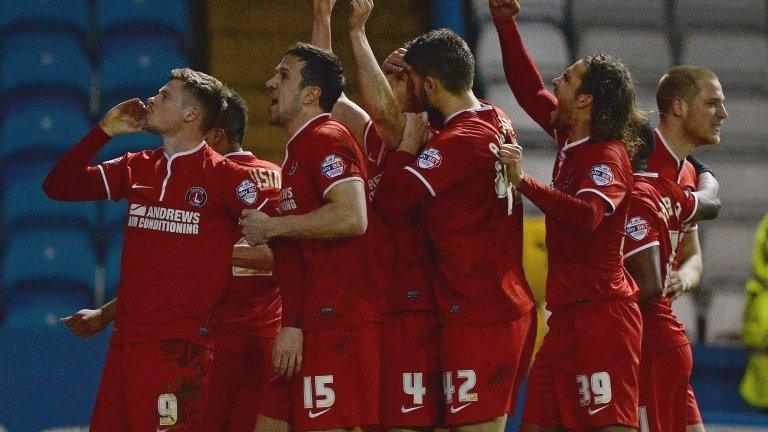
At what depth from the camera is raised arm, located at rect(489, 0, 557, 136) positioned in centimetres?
507

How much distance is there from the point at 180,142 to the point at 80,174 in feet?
1.26

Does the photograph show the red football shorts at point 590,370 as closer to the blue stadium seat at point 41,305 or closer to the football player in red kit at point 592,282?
the football player in red kit at point 592,282

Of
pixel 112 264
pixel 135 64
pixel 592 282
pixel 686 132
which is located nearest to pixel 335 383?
pixel 592 282

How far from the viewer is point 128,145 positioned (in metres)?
8.54

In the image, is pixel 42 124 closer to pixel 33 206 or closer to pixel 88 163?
pixel 33 206

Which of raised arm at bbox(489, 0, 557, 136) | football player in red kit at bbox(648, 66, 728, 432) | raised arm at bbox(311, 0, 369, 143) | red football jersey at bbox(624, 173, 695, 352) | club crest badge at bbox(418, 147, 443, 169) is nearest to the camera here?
club crest badge at bbox(418, 147, 443, 169)

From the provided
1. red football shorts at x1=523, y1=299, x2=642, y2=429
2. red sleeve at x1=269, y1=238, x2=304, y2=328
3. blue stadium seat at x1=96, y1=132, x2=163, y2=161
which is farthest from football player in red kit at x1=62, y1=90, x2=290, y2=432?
blue stadium seat at x1=96, y1=132, x2=163, y2=161

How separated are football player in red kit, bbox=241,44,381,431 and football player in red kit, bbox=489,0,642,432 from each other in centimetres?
76

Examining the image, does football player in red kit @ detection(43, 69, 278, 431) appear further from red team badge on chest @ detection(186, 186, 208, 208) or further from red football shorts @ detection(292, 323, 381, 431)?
red football shorts @ detection(292, 323, 381, 431)

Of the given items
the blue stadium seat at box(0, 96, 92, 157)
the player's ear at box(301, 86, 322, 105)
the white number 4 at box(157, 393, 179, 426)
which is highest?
the blue stadium seat at box(0, 96, 92, 157)

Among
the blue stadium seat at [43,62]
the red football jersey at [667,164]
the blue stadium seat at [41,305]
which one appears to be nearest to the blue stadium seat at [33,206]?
the blue stadium seat at [41,305]

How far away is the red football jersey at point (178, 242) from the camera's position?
14.6 ft

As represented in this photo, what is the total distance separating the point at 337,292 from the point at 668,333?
160 centimetres

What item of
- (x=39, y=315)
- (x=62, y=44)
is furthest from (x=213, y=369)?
(x=62, y=44)
